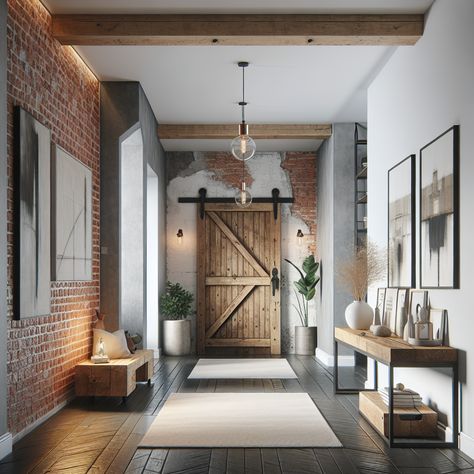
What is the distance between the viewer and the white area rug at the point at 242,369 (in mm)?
8695

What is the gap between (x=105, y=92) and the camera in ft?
26.3

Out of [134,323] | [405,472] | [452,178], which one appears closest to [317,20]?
[452,178]

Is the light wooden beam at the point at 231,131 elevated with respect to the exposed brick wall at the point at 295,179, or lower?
elevated

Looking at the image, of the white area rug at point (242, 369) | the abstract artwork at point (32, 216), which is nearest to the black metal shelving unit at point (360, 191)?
the white area rug at point (242, 369)

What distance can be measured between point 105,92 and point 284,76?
1962 mm

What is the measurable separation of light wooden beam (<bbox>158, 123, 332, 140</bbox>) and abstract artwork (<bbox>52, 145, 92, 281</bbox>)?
10.6 feet

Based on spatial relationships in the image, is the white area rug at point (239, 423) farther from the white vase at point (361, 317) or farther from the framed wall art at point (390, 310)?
the framed wall art at point (390, 310)

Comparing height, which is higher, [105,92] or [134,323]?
[105,92]

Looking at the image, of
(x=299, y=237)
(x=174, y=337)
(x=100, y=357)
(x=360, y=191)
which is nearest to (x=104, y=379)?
(x=100, y=357)

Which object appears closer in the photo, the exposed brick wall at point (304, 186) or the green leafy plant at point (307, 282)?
the green leafy plant at point (307, 282)

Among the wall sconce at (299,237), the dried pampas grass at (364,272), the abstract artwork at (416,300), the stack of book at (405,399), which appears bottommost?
the stack of book at (405,399)

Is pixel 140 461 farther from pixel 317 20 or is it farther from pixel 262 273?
pixel 262 273

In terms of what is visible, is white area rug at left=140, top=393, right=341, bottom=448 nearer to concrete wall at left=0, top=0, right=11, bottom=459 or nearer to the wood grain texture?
the wood grain texture

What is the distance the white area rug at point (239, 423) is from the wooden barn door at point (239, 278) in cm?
464
